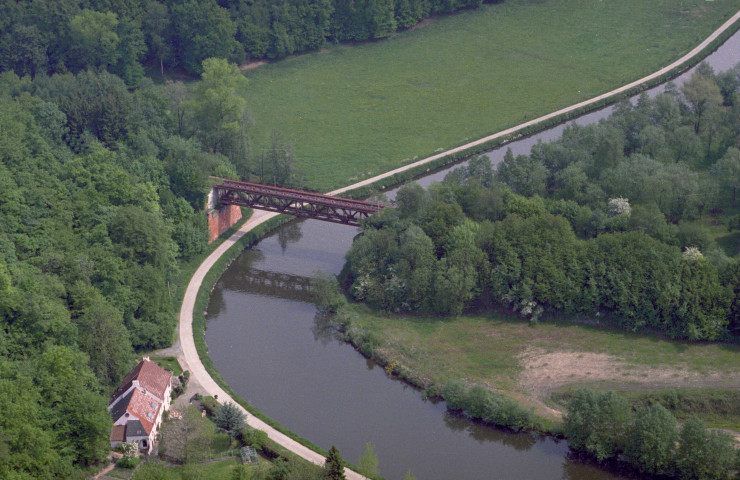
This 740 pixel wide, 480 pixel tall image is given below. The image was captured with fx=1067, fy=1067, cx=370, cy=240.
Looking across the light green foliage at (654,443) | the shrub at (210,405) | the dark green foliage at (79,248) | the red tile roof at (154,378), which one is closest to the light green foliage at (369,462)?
the shrub at (210,405)

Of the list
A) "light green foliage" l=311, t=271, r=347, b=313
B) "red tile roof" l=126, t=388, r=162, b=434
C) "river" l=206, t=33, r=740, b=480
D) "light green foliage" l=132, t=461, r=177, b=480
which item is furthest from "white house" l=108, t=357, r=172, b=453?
"light green foliage" l=311, t=271, r=347, b=313

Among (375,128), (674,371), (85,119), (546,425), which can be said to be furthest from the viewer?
(375,128)

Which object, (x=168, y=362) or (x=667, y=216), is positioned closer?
(x=168, y=362)

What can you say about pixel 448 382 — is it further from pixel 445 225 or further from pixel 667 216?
pixel 667 216

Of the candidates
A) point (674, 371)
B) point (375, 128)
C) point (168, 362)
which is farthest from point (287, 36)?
point (674, 371)

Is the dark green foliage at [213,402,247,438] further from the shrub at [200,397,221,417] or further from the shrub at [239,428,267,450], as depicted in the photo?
the shrub at [200,397,221,417]
